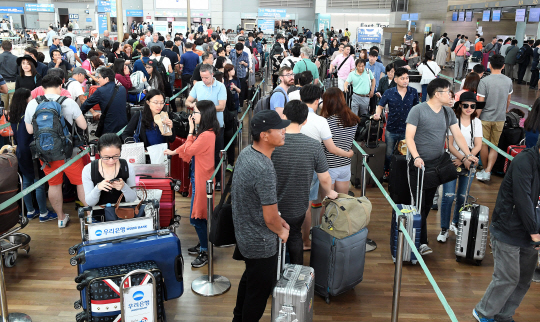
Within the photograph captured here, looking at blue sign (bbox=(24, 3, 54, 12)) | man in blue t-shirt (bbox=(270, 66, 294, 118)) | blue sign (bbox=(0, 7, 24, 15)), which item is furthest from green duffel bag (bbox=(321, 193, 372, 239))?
blue sign (bbox=(0, 7, 24, 15))

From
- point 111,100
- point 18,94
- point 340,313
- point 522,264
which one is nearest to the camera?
point 522,264

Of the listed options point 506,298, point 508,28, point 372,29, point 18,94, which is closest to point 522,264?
point 506,298

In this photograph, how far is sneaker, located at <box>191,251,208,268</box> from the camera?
174 inches

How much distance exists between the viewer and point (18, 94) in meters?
5.30

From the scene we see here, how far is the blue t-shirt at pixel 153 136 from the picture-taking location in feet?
17.3

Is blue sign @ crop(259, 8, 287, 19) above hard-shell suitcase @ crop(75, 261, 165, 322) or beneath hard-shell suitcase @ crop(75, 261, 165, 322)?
above

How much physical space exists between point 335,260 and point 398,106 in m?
2.85

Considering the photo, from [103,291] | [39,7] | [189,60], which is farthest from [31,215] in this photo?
[39,7]

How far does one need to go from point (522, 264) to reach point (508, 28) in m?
21.7

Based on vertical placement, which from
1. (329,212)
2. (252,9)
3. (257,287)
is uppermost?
(252,9)

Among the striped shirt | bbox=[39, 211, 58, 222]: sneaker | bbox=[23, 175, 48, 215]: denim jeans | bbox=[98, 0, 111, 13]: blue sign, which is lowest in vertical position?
bbox=[39, 211, 58, 222]: sneaker

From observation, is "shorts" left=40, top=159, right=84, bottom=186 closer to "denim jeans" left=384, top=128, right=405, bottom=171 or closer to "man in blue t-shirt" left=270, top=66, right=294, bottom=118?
"man in blue t-shirt" left=270, top=66, right=294, bottom=118

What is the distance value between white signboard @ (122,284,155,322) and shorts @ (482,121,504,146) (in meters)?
5.38

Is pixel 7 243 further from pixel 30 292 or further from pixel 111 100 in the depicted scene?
pixel 111 100
